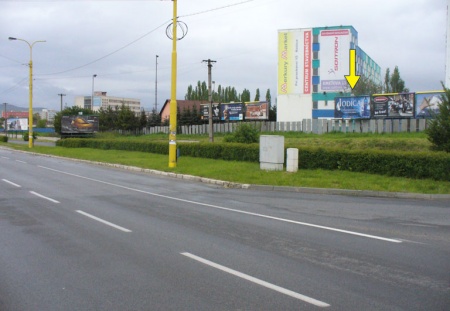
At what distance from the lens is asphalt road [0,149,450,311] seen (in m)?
4.86

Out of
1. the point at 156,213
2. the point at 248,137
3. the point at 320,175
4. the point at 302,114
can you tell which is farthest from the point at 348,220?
the point at 302,114

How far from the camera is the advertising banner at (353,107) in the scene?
40562 mm

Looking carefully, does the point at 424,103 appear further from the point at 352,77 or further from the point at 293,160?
the point at 293,160

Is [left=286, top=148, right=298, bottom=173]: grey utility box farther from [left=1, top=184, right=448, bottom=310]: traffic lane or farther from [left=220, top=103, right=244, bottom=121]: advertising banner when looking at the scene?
[left=220, top=103, right=244, bottom=121]: advertising banner

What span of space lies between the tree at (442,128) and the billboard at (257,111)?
3490 centimetres

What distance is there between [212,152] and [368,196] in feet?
44.7

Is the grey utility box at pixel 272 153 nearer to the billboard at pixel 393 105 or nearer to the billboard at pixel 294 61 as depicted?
the billboard at pixel 393 105

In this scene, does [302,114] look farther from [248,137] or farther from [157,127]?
[248,137]

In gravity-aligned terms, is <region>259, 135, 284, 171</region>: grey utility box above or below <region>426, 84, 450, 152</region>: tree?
below

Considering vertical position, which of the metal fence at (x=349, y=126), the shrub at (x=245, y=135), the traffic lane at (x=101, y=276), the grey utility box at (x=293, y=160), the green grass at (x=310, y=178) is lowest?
the traffic lane at (x=101, y=276)

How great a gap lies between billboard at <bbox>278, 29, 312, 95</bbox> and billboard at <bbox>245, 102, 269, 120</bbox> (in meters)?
14.7

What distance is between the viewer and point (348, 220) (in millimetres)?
9773

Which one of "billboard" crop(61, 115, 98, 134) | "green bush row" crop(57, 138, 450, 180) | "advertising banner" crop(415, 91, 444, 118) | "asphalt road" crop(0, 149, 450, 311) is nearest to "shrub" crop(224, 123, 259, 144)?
"green bush row" crop(57, 138, 450, 180)

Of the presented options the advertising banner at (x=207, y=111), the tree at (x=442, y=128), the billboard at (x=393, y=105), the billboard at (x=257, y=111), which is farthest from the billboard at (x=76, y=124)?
the tree at (x=442, y=128)
